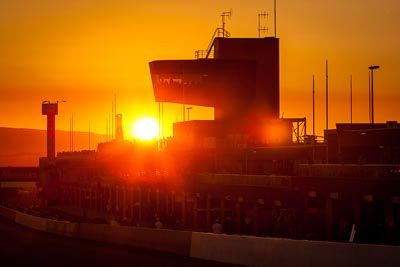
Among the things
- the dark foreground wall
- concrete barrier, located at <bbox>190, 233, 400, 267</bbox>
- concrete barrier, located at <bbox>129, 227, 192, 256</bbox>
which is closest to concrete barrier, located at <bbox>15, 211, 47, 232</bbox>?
the dark foreground wall

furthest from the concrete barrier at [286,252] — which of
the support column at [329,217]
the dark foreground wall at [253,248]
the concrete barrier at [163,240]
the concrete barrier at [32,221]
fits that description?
the concrete barrier at [32,221]

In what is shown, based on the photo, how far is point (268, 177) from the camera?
59438 millimetres

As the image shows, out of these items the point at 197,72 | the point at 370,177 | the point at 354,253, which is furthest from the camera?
the point at 197,72

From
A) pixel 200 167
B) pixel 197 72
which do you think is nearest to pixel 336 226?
pixel 200 167

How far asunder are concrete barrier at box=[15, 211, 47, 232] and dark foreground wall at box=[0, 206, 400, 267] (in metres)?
14.7

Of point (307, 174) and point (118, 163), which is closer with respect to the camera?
point (307, 174)

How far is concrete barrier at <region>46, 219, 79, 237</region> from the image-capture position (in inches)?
2427

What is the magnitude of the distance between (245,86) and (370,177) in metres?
63.0

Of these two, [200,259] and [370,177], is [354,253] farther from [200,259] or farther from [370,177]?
[370,177]

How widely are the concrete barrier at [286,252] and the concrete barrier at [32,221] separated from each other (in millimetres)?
32142

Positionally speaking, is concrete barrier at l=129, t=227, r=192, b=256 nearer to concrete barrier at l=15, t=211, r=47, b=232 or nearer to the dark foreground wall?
the dark foreground wall

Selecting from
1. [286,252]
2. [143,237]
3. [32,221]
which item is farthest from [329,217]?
[32,221]

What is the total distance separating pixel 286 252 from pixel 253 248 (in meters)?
2.89

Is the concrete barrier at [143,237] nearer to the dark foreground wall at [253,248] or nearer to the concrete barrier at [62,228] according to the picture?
the dark foreground wall at [253,248]
